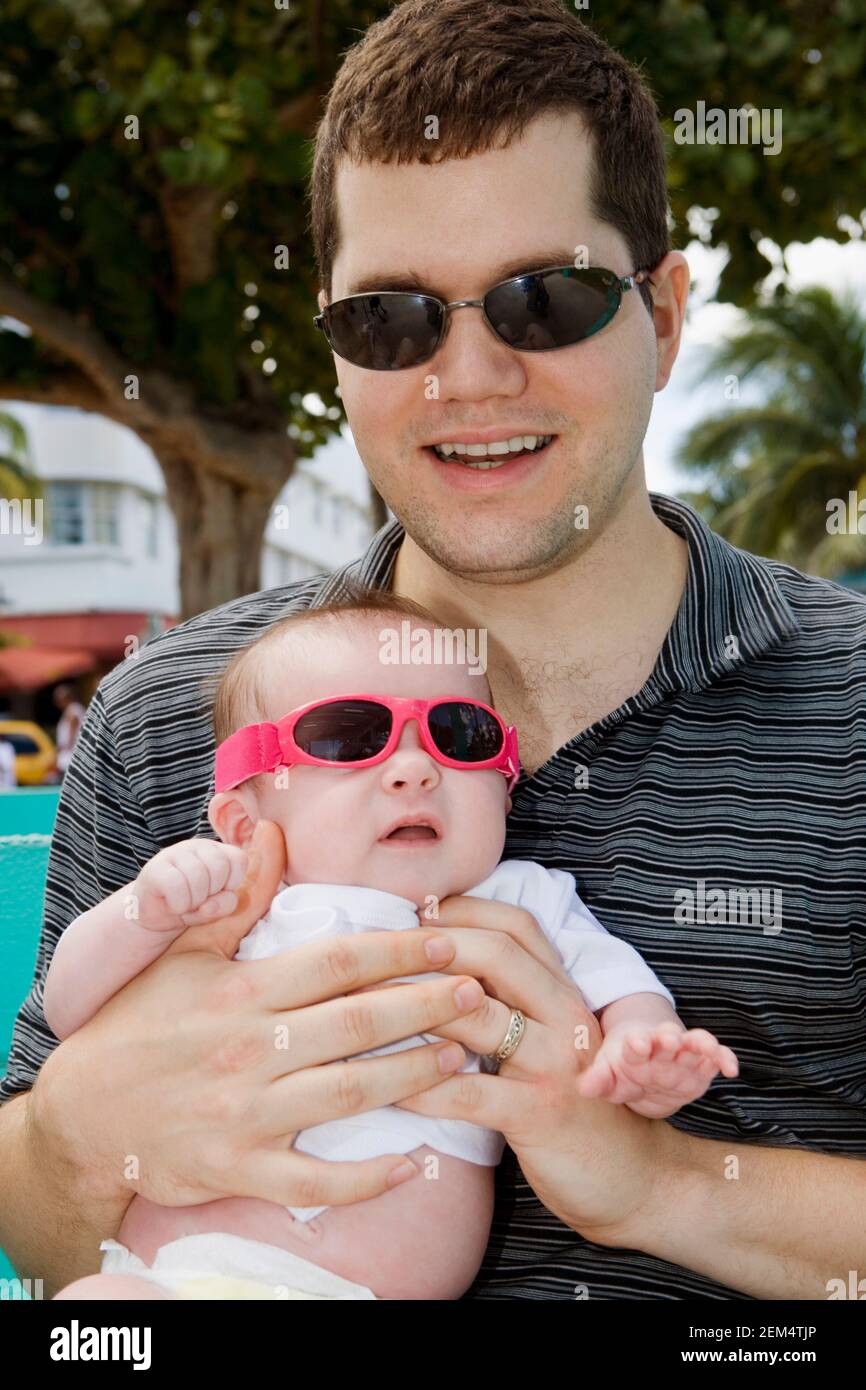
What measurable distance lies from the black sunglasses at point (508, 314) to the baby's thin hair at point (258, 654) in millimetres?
440

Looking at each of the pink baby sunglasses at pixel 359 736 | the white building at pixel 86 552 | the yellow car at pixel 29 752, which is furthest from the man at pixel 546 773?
the white building at pixel 86 552

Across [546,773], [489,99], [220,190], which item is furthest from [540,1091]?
[220,190]

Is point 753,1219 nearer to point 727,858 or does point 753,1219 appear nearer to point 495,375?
point 727,858

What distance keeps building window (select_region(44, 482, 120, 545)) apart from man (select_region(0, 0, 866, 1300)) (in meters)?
36.6

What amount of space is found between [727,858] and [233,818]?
0.83 m

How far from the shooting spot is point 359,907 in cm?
221

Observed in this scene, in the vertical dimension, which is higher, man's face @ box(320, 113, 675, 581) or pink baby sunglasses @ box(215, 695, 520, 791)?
man's face @ box(320, 113, 675, 581)

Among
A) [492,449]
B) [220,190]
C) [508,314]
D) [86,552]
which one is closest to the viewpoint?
[508,314]

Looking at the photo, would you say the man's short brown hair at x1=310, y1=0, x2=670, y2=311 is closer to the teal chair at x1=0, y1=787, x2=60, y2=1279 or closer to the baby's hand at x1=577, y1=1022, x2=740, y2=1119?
the baby's hand at x1=577, y1=1022, x2=740, y2=1119

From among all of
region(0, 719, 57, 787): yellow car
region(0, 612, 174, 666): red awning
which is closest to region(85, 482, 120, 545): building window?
region(0, 612, 174, 666): red awning

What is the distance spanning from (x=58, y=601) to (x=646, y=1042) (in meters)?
36.5

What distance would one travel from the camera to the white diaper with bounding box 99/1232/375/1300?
2.00m

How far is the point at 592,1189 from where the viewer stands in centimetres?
214

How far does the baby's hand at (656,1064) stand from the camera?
75.2 inches
